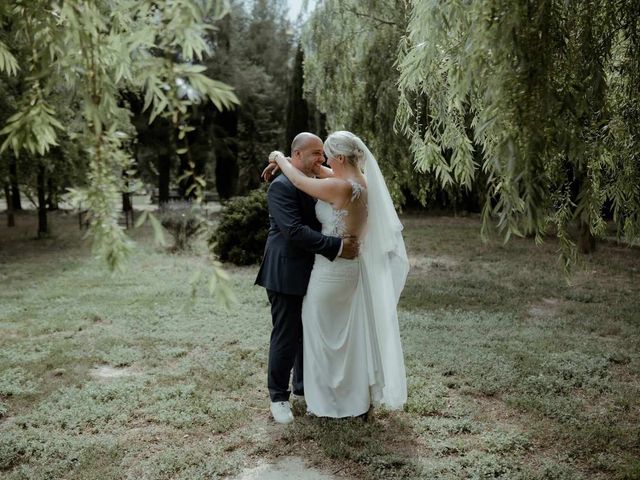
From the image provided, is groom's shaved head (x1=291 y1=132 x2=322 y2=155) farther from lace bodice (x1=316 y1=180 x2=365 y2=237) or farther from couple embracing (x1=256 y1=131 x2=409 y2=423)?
lace bodice (x1=316 y1=180 x2=365 y2=237)

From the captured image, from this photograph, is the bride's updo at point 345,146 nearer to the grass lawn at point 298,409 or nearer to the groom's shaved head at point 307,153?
the groom's shaved head at point 307,153

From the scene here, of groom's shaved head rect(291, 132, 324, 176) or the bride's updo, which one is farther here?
groom's shaved head rect(291, 132, 324, 176)

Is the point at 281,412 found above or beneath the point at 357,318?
beneath

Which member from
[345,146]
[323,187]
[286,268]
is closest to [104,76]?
[323,187]

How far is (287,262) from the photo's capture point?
14.5 ft

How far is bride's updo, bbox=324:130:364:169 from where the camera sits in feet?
14.1

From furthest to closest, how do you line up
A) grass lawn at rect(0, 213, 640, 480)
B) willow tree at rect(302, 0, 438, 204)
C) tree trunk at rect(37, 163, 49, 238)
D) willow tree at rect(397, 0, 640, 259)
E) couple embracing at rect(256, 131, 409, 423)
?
tree trunk at rect(37, 163, 49, 238)
willow tree at rect(302, 0, 438, 204)
couple embracing at rect(256, 131, 409, 423)
grass lawn at rect(0, 213, 640, 480)
willow tree at rect(397, 0, 640, 259)

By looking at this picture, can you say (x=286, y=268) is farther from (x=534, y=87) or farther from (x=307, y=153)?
(x=534, y=87)

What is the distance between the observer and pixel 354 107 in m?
10.6

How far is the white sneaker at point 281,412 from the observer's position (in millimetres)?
4441

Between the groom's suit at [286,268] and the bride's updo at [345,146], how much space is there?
0.41m

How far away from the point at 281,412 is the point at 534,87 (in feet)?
9.85

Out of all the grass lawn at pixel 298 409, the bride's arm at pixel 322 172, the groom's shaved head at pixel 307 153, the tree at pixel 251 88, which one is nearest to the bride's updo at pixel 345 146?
the groom's shaved head at pixel 307 153

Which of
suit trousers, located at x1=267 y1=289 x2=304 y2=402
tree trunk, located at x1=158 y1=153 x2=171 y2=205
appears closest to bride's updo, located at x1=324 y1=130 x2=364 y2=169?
suit trousers, located at x1=267 y1=289 x2=304 y2=402
